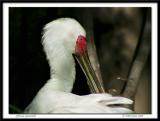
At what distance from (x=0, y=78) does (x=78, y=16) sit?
2.39ft

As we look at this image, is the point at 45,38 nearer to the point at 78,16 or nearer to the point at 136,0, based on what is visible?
the point at 78,16

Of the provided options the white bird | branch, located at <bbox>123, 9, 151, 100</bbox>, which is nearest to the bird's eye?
the white bird

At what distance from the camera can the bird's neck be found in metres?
5.73

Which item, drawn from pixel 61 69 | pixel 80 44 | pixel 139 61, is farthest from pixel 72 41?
pixel 139 61

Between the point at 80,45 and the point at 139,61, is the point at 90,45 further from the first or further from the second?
the point at 139,61

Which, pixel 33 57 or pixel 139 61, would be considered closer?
pixel 139 61

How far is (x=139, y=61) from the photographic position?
5.77 m

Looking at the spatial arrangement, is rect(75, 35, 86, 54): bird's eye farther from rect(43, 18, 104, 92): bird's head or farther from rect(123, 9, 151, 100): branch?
rect(123, 9, 151, 100): branch

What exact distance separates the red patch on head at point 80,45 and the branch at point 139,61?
36 cm

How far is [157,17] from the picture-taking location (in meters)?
5.54

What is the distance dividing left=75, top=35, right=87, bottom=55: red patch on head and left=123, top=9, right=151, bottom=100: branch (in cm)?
36

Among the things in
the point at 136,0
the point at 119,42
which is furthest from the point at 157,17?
the point at 119,42

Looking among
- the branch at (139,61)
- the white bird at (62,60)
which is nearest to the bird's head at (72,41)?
the white bird at (62,60)

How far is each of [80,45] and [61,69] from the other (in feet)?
0.71
